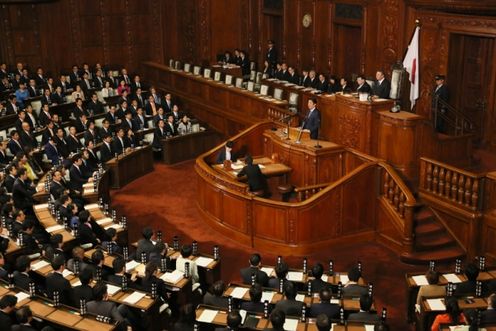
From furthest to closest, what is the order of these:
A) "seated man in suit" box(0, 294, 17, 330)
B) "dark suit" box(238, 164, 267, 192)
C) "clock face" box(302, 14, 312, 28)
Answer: "clock face" box(302, 14, 312, 28), "dark suit" box(238, 164, 267, 192), "seated man in suit" box(0, 294, 17, 330)

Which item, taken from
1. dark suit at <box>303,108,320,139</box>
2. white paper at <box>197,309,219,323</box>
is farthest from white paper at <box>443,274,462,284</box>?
dark suit at <box>303,108,320,139</box>

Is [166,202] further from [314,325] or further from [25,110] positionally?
[314,325]

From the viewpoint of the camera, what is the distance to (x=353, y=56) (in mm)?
18953

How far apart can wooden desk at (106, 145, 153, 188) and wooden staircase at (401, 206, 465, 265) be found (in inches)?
297

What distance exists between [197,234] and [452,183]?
520 centimetres

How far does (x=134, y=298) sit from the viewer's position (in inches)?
352

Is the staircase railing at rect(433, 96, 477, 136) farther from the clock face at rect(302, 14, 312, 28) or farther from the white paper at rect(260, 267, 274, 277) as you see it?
the clock face at rect(302, 14, 312, 28)

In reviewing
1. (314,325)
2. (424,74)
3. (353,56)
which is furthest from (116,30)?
(314,325)

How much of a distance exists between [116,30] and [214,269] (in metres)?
15.9

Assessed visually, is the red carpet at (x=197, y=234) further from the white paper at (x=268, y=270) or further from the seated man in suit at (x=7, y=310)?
the seated man in suit at (x=7, y=310)

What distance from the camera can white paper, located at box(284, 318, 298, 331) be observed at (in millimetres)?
8094

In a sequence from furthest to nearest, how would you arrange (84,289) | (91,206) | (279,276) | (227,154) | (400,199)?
(227,154)
(91,206)
(400,199)
(279,276)
(84,289)

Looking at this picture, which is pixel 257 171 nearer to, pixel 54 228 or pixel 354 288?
pixel 54 228

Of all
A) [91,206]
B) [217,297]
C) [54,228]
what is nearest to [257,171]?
[91,206]
